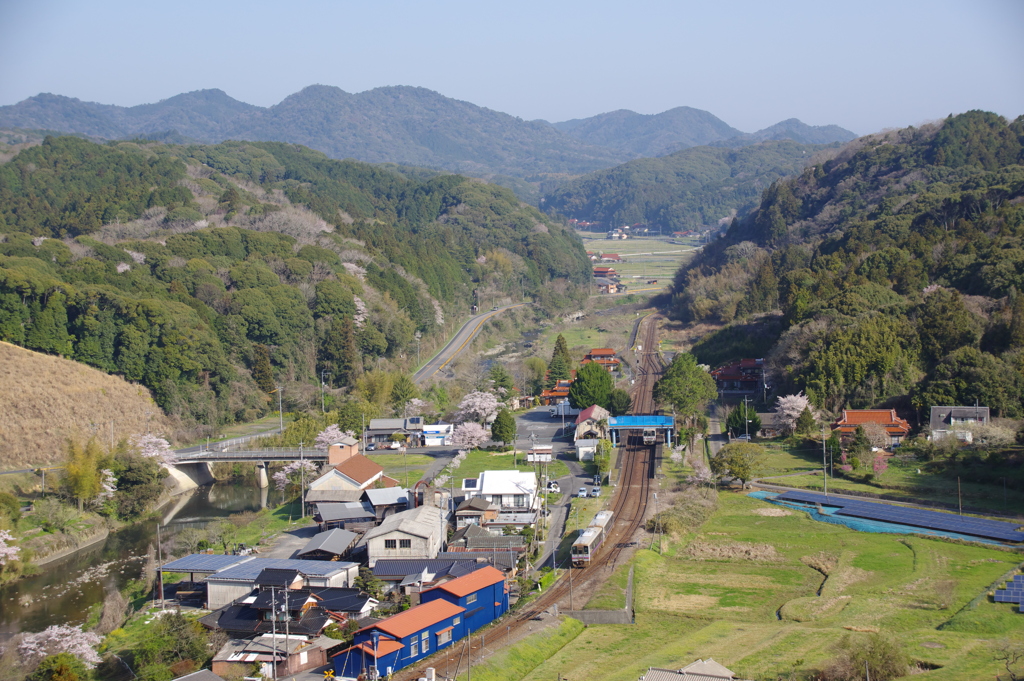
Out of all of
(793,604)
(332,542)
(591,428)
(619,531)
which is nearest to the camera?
(793,604)

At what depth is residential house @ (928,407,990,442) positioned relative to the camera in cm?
3553

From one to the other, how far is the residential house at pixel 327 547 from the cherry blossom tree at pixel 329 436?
41.8 ft

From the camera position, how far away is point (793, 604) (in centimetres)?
2231

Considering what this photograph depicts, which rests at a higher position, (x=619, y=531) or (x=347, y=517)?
(x=347, y=517)

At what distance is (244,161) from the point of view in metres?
115

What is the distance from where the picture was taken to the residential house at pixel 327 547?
90.0 ft

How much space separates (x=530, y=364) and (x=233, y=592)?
33.0 metres

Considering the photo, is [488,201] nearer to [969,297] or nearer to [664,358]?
[664,358]

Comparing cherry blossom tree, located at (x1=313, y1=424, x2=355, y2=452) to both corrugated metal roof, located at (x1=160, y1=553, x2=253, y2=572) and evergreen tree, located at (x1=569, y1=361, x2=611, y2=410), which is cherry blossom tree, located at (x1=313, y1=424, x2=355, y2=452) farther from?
corrugated metal roof, located at (x1=160, y1=553, x2=253, y2=572)

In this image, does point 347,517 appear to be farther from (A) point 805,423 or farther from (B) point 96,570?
(A) point 805,423

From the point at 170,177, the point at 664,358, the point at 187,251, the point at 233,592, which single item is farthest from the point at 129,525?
the point at 170,177

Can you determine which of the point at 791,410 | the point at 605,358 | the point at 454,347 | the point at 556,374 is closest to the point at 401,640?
the point at 791,410

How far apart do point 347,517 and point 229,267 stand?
35.2 metres

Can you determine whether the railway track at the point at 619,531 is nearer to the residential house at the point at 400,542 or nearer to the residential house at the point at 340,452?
the residential house at the point at 400,542
